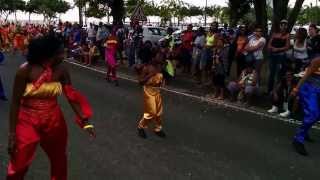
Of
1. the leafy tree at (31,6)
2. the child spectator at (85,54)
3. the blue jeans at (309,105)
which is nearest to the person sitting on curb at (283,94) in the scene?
the blue jeans at (309,105)

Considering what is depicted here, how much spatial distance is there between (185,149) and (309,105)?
71.2 inches

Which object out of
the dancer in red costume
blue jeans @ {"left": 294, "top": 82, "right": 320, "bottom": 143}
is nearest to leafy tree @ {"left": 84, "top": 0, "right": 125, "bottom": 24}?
blue jeans @ {"left": 294, "top": 82, "right": 320, "bottom": 143}

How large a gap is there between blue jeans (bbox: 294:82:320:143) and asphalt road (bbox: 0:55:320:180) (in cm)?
36

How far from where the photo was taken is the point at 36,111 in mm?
4926

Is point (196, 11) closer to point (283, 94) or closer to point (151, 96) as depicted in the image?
point (283, 94)

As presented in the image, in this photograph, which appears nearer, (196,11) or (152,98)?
(152,98)

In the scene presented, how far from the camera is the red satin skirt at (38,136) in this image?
484 cm

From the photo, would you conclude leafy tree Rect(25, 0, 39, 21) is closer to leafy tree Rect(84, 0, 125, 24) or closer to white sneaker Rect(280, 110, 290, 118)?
leafy tree Rect(84, 0, 125, 24)

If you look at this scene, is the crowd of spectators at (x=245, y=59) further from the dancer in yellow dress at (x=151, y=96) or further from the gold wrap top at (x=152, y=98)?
the gold wrap top at (x=152, y=98)

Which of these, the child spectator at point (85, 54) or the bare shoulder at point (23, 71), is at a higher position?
the bare shoulder at point (23, 71)

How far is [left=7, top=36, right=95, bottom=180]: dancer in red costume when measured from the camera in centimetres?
485

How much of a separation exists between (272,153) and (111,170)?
7.90 ft

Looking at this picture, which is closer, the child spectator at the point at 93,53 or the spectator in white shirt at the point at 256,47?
the spectator in white shirt at the point at 256,47

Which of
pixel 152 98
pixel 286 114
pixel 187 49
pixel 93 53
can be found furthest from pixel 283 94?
pixel 93 53
